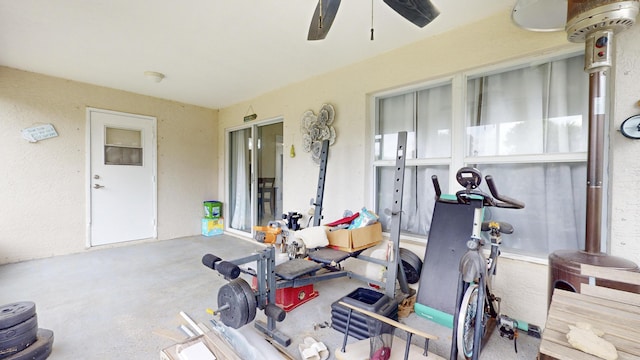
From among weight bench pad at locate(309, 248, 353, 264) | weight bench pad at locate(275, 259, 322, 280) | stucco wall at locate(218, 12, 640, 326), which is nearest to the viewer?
stucco wall at locate(218, 12, 640, 326)

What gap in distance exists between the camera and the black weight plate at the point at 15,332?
1.56 m

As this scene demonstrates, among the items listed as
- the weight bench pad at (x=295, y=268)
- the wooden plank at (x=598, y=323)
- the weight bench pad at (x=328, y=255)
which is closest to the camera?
the wooden plank at (x=598, y=323)

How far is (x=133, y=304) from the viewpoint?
8.04 ft

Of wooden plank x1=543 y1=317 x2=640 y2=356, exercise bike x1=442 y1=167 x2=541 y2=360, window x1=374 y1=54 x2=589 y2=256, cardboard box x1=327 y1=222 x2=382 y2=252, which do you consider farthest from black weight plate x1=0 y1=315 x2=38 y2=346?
window x1=374 y1=54 x2=589 y2=256

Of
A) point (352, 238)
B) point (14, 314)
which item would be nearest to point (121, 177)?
point (14, 314)

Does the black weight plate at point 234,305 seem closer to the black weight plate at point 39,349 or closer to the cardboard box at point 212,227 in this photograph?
the black weight plate at point 39,349

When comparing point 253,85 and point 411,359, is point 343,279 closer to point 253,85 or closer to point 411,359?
point 411,359

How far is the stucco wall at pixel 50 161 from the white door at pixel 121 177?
108mm

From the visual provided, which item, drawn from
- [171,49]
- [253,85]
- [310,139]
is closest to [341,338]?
[310,139]

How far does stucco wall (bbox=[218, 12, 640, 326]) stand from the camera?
1.77 m

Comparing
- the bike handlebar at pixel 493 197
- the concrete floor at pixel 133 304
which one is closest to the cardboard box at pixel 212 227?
the concrete floor at pixel 133 304

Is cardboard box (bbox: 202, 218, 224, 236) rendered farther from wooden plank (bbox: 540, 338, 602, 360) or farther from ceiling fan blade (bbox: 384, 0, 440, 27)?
wooden plank (bbox: 540, 338, 602, 360)

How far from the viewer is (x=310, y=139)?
11.9ft

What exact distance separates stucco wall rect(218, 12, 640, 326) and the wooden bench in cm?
95
